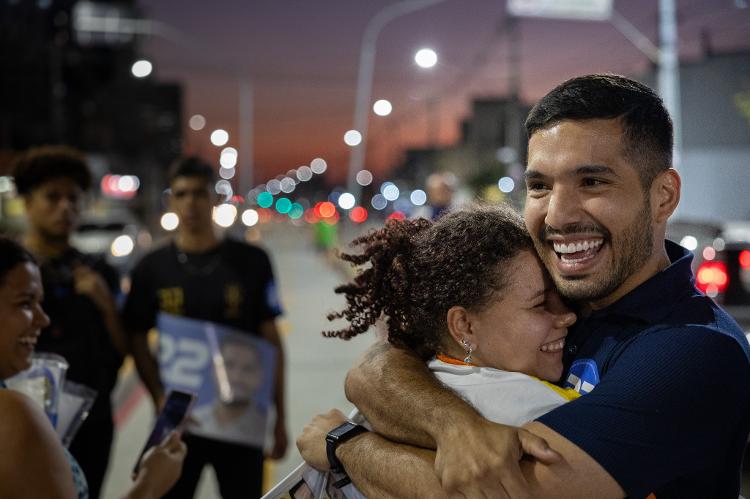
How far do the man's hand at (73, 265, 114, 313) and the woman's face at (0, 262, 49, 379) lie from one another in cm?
155

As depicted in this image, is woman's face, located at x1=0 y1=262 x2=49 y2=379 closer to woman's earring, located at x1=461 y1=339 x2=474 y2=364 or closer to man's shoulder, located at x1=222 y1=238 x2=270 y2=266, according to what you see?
woman's earring, located at x1=461 y1=339 x2=474 y2=364

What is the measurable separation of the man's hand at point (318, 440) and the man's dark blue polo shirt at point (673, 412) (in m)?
0.71

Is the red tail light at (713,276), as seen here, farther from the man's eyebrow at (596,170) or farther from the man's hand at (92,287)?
the man's eyebrow at (596,170)

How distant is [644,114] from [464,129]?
94.5 metres

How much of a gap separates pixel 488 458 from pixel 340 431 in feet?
1.90

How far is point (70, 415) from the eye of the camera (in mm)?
3096

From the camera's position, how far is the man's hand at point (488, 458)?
1667 millimetres

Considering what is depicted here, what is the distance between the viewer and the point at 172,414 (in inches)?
118

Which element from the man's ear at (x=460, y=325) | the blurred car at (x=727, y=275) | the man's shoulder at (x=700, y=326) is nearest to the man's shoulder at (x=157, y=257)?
the man's ear at (x=460, y=325)

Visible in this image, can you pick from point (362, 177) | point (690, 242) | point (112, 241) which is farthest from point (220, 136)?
point (690, 242)

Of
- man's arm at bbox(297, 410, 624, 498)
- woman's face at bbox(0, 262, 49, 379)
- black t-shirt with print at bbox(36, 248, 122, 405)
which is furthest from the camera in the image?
black t-shirt with print at bbox(36, 248, 122, 405)

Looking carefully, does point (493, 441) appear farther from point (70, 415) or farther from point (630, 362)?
point (70, 415)

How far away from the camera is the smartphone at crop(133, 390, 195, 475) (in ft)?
9.74

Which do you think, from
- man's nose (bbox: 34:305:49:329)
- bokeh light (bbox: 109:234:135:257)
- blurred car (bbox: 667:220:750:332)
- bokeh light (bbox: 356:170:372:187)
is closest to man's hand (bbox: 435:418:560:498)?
man's nose (bbox: 34:305:49:329)
